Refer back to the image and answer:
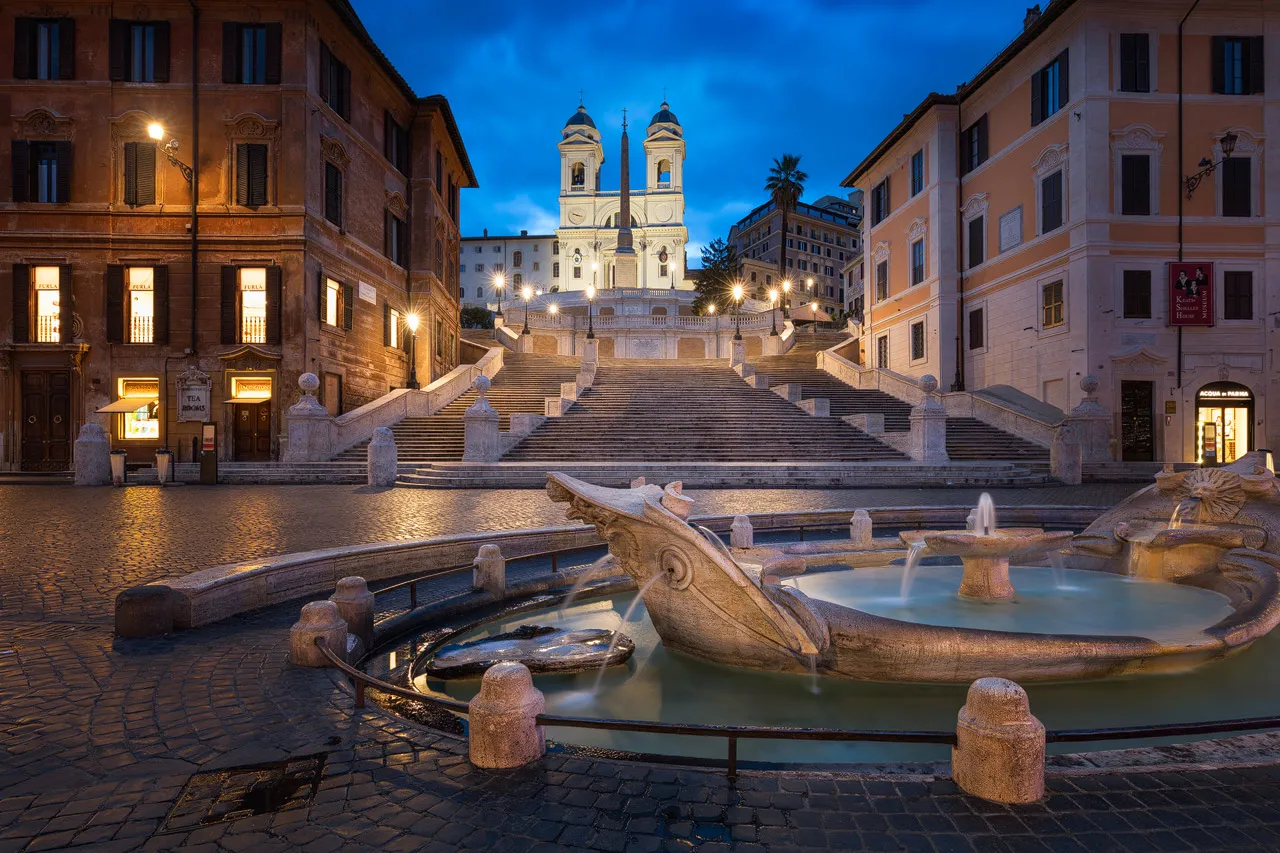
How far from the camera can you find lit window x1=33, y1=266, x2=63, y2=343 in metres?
24.0

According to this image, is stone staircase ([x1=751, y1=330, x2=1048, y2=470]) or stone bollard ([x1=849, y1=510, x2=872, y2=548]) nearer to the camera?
stone bollard ([x1=849, y1=510, x2=872, y2=548])

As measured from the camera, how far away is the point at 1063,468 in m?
18.5

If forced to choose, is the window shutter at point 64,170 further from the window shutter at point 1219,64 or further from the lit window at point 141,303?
the window shutter at point 1219,64

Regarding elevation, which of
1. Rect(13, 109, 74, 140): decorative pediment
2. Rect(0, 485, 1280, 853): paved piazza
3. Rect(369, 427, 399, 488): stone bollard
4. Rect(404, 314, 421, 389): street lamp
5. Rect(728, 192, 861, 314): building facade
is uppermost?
Rect(728, 192, 861, 314): building facade

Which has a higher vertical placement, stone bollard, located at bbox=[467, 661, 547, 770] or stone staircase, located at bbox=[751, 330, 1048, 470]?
stone staircase, located at bbox=[751, 330, 1048, 470]

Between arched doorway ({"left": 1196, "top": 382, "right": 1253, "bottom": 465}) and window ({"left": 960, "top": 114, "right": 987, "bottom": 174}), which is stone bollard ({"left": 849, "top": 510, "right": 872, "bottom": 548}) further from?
window ({"left": 960, "top": 114, "right": 987, "bottom": 174})

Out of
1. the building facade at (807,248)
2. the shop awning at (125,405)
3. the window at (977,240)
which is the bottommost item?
the shop awning at (125,405)

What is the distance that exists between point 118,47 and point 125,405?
1276 cm

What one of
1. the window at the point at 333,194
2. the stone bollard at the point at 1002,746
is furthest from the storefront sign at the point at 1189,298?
the window at the point at 333,194

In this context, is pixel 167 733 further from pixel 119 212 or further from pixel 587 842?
pixel 119 212

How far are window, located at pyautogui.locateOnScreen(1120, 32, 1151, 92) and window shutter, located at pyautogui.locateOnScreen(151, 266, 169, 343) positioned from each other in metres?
33.9

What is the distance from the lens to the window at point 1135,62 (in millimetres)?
23938

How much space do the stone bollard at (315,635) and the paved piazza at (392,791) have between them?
0.12 m

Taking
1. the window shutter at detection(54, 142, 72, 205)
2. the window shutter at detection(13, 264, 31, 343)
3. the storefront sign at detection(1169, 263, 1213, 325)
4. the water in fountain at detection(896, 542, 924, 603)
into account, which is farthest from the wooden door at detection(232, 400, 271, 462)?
the storefront sign at detection(1169, 263, 1213, 325)
